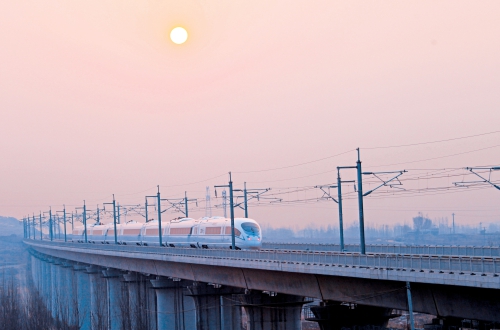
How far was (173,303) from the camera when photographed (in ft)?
230

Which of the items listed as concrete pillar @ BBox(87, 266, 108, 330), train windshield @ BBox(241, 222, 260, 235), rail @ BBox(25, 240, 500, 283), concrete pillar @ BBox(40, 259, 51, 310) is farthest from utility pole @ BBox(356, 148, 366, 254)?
concrete pillar @ BBox(40, 259, 51, 310)

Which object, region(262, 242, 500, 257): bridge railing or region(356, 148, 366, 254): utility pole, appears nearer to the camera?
region(356, 148, 366, 254): utility pole

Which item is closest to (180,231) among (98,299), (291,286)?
(98,299)

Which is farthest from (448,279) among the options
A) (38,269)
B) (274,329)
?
(38,269)

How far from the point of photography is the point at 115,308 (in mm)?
86812

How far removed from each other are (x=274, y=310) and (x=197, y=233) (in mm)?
25487

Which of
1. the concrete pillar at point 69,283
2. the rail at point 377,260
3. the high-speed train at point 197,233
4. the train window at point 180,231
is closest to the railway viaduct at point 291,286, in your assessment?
the rail at point 377,260

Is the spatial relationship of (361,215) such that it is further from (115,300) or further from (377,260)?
(115,300)

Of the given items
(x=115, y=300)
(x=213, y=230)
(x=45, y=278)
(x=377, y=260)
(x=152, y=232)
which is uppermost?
(x=213, y=230)

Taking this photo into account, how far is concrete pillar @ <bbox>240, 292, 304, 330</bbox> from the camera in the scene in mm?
48000

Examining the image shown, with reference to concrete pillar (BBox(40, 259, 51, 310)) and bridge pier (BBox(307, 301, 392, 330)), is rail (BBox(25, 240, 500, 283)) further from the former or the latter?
concrete pillar (BBox(40, 259, 51, 310))

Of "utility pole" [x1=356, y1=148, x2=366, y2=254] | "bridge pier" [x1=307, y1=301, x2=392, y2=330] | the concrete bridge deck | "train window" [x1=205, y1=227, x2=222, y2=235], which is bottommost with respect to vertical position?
"bridge pier" [x1=307, y1=301, x2=392, y2=330]

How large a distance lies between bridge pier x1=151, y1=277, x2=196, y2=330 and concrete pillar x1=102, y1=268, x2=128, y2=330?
802cm

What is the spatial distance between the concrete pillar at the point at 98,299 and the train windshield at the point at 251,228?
77.7 feet
